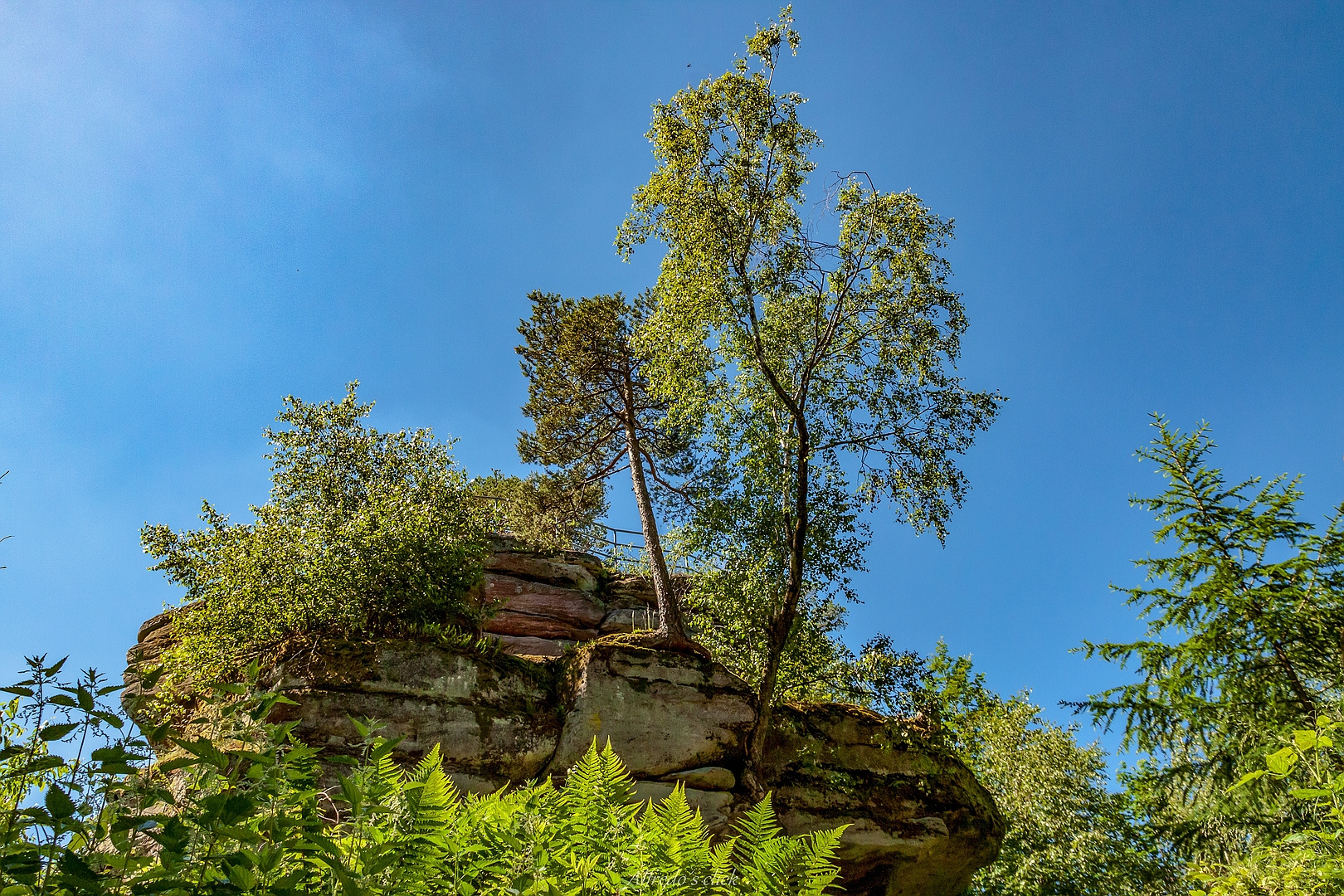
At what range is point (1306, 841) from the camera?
143 inches

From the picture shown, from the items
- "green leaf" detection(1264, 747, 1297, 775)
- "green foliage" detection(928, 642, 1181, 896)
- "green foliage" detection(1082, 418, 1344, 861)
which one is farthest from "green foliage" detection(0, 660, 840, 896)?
"green foliage" detection(928, 642, 1181, 896)

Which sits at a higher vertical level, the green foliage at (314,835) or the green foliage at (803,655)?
the green foliage at (803,655)

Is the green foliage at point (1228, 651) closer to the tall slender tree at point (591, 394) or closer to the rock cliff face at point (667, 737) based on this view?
the rock cliff face at point (667, 737)

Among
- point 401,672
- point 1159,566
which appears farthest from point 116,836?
point 1159,566

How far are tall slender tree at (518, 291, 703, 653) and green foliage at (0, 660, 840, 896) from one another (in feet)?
52.9

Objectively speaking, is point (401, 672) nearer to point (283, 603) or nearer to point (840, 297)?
point (283, 603)

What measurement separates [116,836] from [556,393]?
18.6 m

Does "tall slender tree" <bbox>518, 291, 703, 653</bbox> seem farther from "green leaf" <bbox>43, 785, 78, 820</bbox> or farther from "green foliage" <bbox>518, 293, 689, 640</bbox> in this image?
"green leaf" <bbox>43, 785, 78, 820</bbox>

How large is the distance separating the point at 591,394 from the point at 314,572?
9243 millimetres

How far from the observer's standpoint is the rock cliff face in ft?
37.1

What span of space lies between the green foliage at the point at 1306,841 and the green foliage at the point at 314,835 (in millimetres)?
2035

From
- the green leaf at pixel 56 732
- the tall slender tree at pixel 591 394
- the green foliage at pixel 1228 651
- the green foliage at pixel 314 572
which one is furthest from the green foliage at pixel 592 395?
the green leaf at pixel 56 732

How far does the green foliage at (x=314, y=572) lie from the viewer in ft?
37.6

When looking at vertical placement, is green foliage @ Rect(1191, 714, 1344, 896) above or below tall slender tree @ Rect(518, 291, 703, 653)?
below
